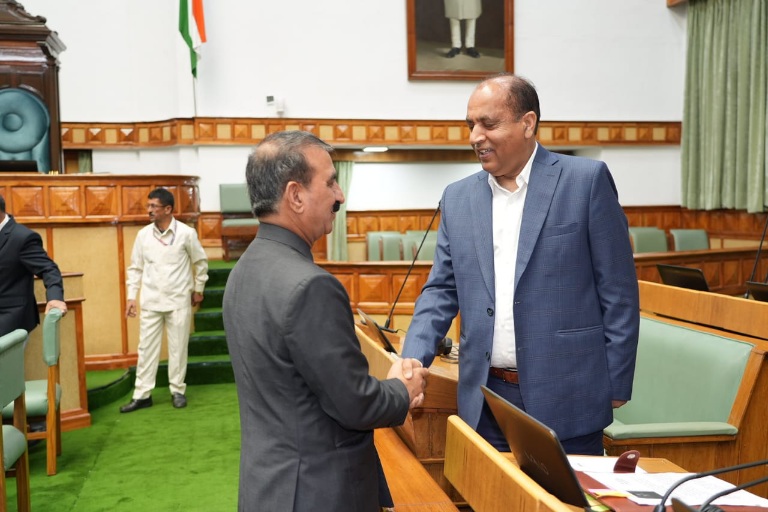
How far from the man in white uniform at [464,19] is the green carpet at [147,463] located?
6951mm

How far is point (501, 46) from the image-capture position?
34.9 feet

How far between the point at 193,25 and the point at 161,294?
17.4 ft

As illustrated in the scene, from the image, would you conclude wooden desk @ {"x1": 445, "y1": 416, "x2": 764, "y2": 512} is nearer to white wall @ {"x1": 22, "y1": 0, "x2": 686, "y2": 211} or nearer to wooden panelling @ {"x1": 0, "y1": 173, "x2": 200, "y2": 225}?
wooden panelling @ {"x1": 0, "y1": 173, "x2": 200, "y2": 225}

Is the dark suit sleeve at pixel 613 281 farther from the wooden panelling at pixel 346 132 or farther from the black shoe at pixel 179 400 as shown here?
the wooden panelling at pixel 346 132

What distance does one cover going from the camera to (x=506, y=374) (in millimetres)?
1987

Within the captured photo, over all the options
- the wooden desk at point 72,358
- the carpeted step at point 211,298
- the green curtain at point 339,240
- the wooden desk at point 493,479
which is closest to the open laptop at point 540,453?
the wooden desk at point 493,479

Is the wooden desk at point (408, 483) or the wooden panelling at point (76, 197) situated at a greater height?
the wooden panelling at point (76, 197)

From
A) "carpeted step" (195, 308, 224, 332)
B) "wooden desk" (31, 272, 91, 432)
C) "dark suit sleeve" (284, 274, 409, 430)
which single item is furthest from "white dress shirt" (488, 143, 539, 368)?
"carpeted step" (195, 308, 224, 332)

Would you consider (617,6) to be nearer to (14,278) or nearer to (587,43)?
(587,43)

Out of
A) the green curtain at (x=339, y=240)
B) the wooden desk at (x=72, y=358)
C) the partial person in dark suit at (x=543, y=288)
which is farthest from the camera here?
the green curtain at (x=339, y=240)

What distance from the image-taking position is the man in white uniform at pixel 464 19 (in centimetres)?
1047

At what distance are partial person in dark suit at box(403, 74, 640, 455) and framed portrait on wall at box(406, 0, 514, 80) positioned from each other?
28.9 feet

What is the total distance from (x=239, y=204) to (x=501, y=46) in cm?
452

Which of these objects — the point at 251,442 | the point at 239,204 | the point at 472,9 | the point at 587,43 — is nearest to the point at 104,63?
the point at 239,204
